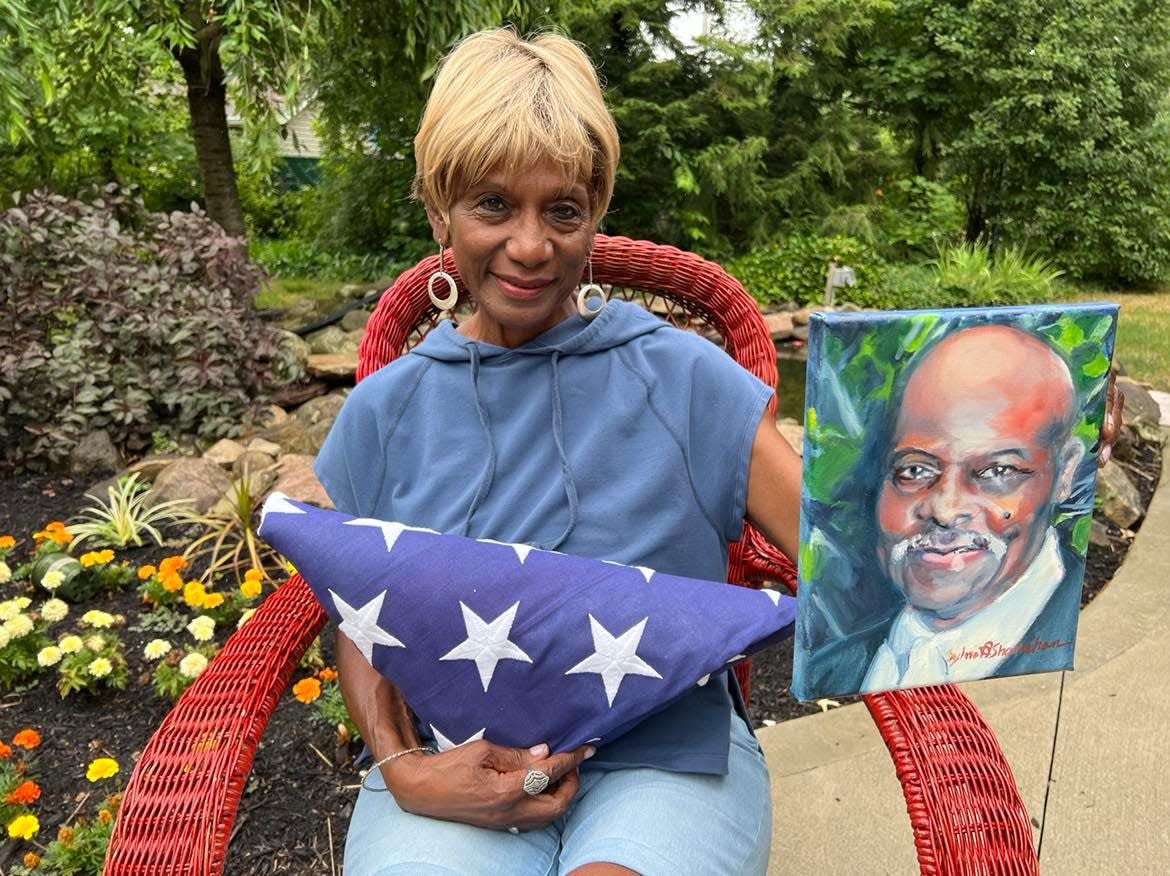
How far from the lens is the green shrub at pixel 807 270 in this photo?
8117mm

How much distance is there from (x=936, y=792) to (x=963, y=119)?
10747 mm

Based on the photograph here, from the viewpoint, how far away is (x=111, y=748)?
6.95 ft

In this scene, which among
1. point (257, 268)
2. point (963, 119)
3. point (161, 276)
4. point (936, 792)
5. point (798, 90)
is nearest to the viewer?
point (936, 792)

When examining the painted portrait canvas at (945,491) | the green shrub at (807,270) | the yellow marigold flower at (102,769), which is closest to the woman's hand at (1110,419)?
the painted portrait canvas at (945,491)

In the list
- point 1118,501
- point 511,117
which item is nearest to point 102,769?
point 511,117

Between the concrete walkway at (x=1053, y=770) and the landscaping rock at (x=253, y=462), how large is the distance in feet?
7.21

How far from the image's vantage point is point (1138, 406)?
168 inches

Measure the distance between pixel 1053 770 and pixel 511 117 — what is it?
6.02ft

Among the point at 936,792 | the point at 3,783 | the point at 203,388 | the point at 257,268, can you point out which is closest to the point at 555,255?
the point at 936,792

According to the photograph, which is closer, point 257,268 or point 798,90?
point 257,268

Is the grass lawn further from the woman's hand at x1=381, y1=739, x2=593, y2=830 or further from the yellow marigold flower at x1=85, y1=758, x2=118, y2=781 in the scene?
the yellow marigold flower at x1=85, y1=758, x2=118, y2=781

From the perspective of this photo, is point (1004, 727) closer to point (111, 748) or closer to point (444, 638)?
point (444, 638)
